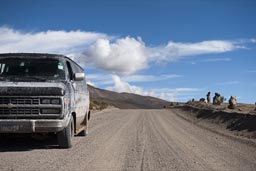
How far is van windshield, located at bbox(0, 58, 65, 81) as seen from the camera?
12.6m

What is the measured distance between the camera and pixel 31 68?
507 inches

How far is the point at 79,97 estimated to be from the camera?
14.4 m

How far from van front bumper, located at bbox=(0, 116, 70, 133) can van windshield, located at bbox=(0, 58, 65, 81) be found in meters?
1.46

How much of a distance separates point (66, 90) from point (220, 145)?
17.8ft

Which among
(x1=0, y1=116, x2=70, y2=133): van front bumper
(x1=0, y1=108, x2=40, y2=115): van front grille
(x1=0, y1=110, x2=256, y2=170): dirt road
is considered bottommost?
(x1=0, y1=110, x2=256, y2=170): dirt road

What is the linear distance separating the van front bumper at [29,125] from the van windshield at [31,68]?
4.78ft

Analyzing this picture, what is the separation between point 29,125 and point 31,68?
2.13 m

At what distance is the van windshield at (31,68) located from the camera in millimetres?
12630

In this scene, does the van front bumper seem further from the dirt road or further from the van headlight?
the dirt road

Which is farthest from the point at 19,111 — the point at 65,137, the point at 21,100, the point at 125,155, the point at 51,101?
the point at 125,155

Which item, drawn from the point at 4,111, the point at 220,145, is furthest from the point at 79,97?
the point at 220,145

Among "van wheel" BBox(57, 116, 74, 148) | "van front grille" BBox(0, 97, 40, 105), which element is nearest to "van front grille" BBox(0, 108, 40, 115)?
"van front grille" BBox(0, 97, 40, 105)

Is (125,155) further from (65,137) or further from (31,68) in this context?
(31,68)

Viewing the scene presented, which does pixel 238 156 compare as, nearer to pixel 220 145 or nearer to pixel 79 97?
pixel 220 145
